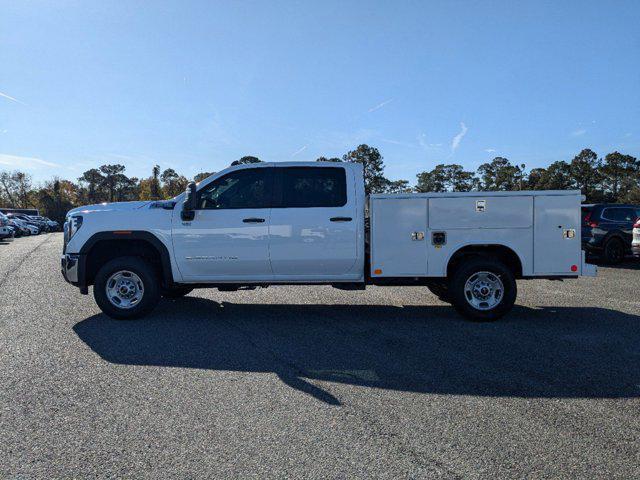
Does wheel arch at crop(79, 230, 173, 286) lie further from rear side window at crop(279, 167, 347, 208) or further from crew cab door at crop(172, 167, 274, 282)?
rear side window at crop(279, 167, 347, 208)

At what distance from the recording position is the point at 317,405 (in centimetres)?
388

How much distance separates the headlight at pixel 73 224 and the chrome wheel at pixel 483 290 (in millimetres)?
5322

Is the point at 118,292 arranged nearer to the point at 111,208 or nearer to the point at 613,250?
the point at 111,208

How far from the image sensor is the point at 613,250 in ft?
45.4

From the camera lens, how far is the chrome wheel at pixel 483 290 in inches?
268

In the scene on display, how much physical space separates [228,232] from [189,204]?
0.63 metres

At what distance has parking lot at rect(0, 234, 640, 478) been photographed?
302cm

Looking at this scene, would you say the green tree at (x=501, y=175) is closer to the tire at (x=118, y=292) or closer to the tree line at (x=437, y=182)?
the tree line at (x=437, y=182)

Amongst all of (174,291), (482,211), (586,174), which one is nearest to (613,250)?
(482,211)

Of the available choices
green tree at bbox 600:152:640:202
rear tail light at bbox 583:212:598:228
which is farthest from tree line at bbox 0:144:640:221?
rear tail light at bbox 583:212:598:228

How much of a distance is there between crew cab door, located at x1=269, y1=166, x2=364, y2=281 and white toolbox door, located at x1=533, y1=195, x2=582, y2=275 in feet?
7.82

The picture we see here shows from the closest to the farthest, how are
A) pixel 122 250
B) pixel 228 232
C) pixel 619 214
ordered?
pixel 228 232, pixel 122 250, pixel 619 214

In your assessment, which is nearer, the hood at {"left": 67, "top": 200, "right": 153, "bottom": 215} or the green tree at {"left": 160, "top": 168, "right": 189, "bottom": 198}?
the hood at {"left": 67, "top": 200, "right": 153, "bottom": 215}

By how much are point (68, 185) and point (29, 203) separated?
31.3 ft
